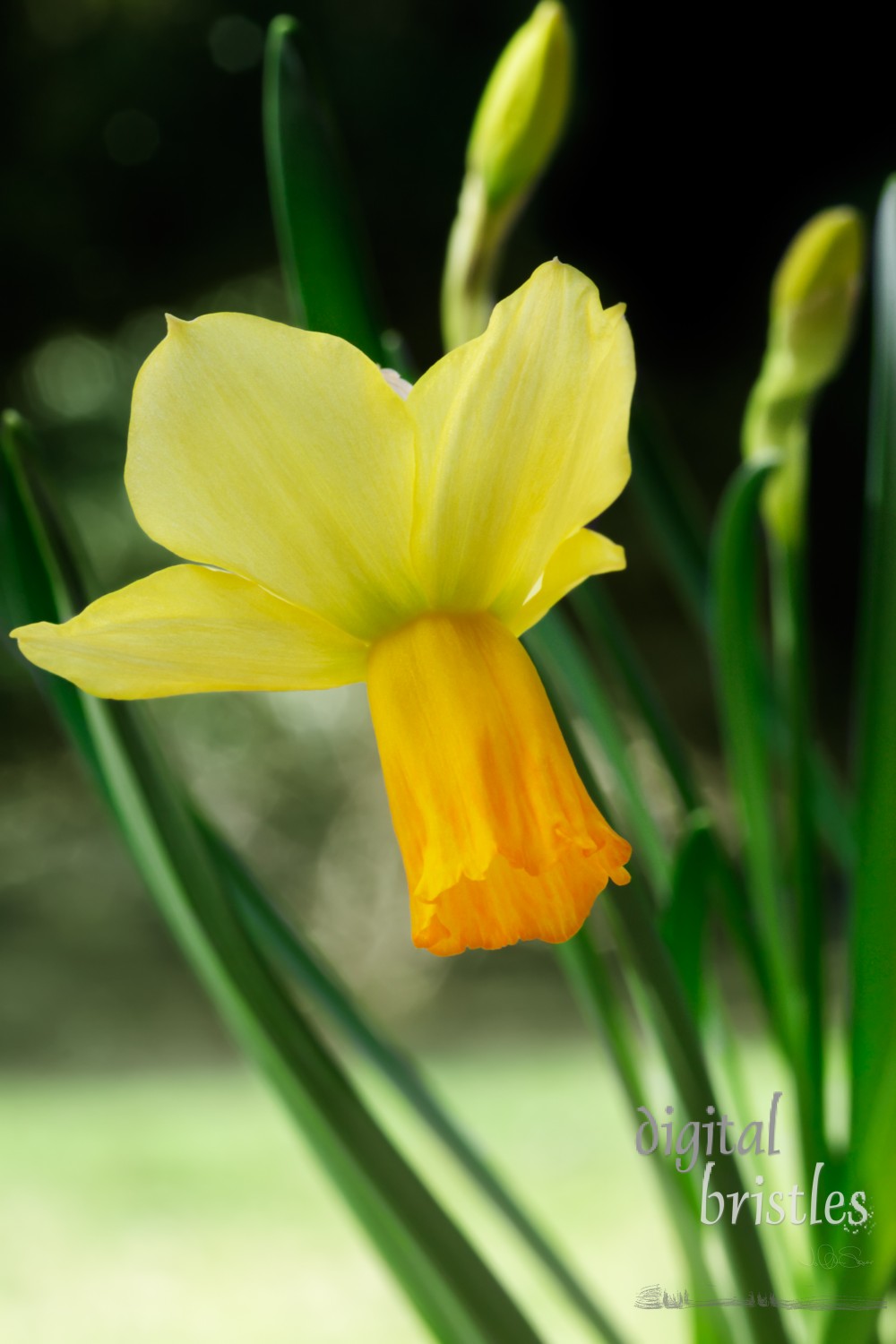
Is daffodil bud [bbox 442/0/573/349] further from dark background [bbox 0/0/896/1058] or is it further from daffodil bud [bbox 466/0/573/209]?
dark background [bbox 0/0/896/1058]

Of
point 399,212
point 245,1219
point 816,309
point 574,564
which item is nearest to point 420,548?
point 574,564

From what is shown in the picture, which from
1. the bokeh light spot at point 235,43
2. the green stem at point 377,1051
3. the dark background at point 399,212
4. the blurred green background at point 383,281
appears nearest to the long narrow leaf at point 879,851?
the green stem at point 377,1051

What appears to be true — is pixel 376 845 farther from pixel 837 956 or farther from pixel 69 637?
pixel 69 637

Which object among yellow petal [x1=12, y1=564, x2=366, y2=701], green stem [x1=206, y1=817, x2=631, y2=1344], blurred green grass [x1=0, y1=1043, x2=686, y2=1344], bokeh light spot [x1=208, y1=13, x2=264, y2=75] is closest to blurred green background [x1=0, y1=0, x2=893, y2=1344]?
bokeh light spot [x1=208, y1=13, x2=264, y2=75]
